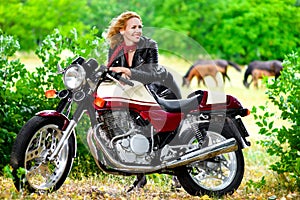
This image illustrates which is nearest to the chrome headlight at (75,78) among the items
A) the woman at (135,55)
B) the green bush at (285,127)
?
the woman at (135,55)

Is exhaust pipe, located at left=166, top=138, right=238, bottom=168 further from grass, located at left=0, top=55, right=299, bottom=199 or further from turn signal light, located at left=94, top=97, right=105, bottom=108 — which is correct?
turn signal light, located at left=94, top=97, right=105, bottom=108

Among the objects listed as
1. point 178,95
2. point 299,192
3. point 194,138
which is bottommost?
point 299,192

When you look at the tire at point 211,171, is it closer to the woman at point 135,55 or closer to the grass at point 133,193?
the grass at point 133,193

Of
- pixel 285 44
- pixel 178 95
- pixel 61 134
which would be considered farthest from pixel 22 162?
pixel 285 44

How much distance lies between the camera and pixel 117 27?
6.09 meters

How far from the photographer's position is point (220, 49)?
150 feet

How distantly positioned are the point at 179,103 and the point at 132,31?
74 cm

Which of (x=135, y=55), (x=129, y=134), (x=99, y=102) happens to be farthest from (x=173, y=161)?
(x=135, y=55)

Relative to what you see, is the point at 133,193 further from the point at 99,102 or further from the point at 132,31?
the point at 132,31

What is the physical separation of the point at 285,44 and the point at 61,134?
3766cm

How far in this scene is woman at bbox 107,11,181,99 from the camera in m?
5.79

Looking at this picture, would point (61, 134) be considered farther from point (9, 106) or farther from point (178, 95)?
point (9, 106)

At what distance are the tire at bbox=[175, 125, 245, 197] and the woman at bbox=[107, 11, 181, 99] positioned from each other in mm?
570

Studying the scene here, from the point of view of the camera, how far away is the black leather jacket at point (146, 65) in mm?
5773
